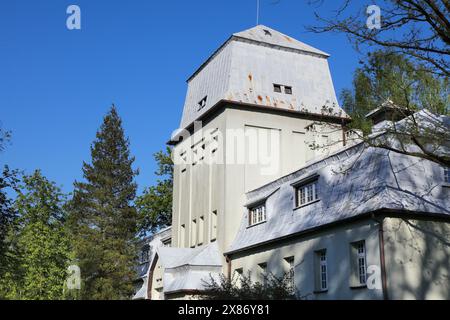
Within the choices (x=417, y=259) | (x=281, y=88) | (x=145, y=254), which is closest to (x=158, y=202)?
(x=145, y=254)

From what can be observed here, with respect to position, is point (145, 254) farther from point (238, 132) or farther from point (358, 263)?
point (358, 263)

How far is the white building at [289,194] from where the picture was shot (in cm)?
2005

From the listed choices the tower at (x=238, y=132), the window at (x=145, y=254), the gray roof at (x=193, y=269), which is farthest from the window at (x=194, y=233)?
the window at (x=145, y=254)

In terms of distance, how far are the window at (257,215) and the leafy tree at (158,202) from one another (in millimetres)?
22868

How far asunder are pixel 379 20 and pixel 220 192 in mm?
17642

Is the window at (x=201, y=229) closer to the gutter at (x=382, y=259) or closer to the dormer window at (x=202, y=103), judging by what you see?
the dormer window at (x=202, y=103)

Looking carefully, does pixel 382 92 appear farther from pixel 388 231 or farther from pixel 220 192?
pixel 220 192

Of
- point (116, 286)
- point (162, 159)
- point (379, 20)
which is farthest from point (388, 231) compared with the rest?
point (162, 159)

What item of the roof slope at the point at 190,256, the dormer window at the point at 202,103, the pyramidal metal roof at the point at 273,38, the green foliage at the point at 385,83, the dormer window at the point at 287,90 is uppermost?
the pyramidal metal roof at the point at 273,38

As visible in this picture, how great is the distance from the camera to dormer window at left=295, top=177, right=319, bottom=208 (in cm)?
→ 2514

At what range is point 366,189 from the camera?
70.5 feet

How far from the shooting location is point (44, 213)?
4391 cm

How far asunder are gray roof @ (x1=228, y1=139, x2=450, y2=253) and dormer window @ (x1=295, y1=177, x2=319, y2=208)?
0.31 metres

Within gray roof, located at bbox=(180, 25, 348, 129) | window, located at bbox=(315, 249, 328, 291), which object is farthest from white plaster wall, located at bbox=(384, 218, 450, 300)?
gray roof, located at bbox=(180, 25, 348, 129)
